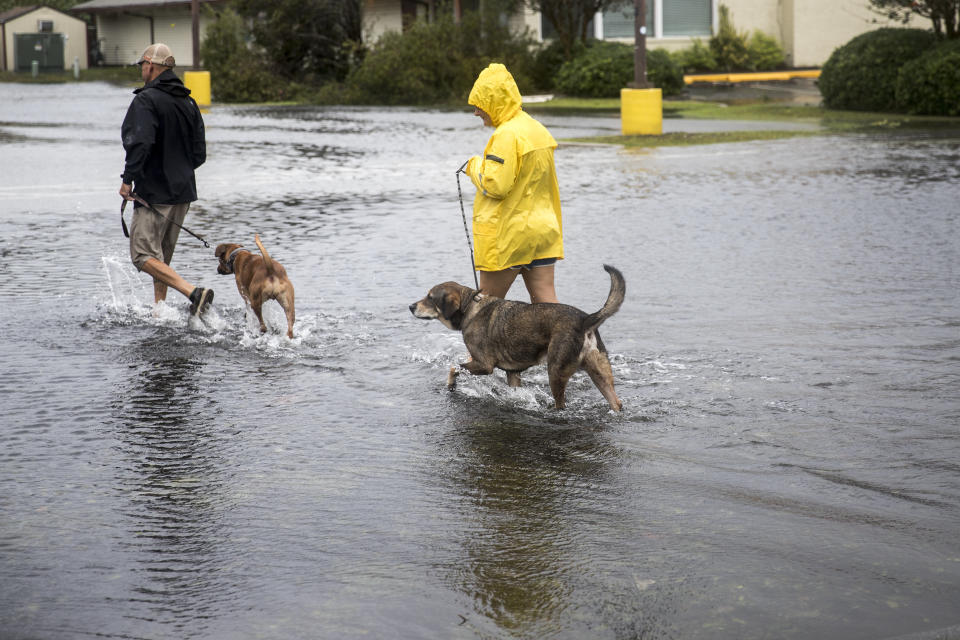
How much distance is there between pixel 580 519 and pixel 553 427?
132 centimetres

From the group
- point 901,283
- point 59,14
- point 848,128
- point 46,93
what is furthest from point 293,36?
point 901,283

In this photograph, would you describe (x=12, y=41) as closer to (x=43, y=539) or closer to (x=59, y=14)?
(x=59, y=14)

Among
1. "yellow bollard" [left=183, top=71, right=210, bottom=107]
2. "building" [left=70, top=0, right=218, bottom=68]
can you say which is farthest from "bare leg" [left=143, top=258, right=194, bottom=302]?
"building" [left=70, top=0, right=218, bottom=68]

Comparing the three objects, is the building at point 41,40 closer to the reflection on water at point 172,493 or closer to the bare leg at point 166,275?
the bare leg at point 166,275

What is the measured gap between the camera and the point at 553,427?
20.0ft

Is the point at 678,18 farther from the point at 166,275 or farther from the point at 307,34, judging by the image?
the point at 166,275

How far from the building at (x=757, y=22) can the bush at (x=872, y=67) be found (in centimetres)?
983

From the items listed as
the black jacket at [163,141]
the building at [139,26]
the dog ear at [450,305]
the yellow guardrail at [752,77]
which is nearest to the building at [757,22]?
the yellow guardrail at [752,77]

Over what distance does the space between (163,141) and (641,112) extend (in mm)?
15477

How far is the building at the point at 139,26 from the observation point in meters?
57.6

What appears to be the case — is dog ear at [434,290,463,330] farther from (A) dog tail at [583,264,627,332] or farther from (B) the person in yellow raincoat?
(A) dog tail at [583,264,627,332]

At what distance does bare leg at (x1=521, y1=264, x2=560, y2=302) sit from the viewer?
7145mm

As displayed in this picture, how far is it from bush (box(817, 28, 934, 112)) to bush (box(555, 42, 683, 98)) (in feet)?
21.7

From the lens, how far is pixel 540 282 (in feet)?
23.5
